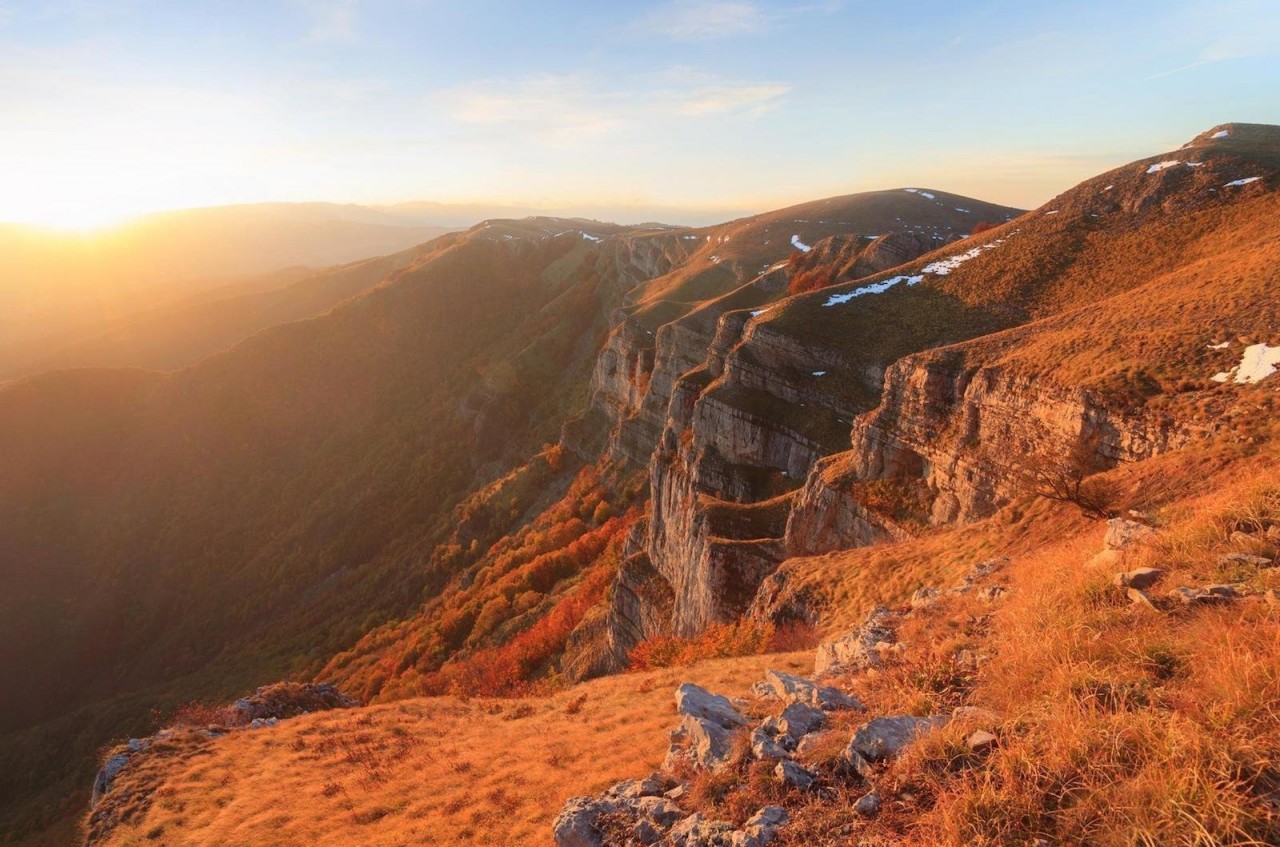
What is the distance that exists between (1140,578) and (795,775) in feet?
20.5

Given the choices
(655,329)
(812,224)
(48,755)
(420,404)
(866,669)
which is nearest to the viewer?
(866,669)

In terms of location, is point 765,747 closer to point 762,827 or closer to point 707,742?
point 707,742

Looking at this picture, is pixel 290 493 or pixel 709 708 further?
pixel 290 493

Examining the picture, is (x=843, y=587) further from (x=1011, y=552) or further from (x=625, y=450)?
(x=625, y=450)

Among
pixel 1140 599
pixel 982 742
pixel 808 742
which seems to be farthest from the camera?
pixel 1140 599

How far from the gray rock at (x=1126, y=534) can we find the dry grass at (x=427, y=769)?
8.27m

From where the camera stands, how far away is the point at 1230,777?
4.52 meters

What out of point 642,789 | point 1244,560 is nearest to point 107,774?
point 642,789

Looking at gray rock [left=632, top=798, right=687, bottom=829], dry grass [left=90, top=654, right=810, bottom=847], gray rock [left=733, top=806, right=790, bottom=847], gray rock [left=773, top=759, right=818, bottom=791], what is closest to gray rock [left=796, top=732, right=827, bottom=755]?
gray rock [left=773, top=759, right=818, bottom=791]

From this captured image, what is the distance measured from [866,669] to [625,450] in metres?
55.7

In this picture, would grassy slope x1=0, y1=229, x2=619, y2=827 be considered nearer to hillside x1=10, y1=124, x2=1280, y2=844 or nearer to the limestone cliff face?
hillside x1=10, y1=124, x2=1280, y2=844

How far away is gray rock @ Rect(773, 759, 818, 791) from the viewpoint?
23.1ft

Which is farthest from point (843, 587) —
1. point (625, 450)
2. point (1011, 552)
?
point (625, 450)

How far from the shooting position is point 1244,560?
8.41 metres
